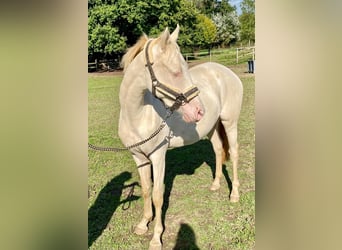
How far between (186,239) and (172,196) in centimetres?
70

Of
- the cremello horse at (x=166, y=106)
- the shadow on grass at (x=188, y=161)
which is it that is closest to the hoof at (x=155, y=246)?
the cremello horse at (x=166, y=106)

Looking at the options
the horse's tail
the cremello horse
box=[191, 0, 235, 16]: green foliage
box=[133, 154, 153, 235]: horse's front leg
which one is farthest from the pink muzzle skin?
the horse's tail

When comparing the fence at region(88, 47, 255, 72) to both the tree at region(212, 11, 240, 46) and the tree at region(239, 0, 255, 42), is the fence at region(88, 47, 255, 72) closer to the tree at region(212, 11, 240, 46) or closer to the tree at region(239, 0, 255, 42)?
the tree at region(212, 11, 240, 46)

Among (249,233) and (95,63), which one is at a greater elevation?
(95,63)

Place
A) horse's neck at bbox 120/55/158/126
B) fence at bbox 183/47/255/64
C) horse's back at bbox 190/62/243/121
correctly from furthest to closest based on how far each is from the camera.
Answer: horse's back at bbox 190/62/243/121, fence at bbox 183/47/255/64, horse's neck at bbox 120/55/158/126

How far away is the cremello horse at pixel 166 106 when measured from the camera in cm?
158

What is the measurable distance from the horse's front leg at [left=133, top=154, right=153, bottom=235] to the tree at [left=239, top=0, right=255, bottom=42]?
1200 mm

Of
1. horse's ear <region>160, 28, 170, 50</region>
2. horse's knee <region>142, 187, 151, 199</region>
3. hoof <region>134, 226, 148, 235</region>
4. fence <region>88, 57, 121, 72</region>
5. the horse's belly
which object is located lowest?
hoof <region>134, 226, 148, 235</region>

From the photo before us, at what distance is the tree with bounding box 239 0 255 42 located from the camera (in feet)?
5.82

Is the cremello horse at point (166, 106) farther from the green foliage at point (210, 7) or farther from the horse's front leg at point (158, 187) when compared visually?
the green foliage at point (210, 7)
